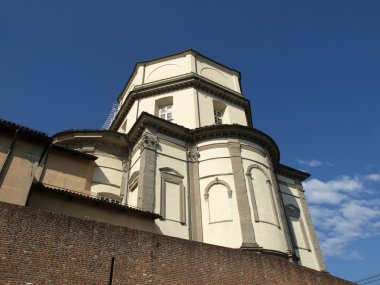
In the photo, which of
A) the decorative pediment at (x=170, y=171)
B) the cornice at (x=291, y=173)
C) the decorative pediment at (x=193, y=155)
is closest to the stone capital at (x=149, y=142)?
the decorative pediment at (x=170, y=171)

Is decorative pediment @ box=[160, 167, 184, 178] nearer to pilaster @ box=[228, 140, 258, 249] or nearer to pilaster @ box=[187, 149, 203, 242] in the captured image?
pilaster @ box=[187, 149, 203, 242]

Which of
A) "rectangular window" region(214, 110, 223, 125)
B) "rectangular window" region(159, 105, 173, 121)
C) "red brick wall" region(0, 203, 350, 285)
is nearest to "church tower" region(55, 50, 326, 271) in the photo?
"rectangular window" region(214, 110, 223, 125)

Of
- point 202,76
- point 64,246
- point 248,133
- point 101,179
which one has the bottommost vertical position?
point 64,246

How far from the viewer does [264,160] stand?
2358cm

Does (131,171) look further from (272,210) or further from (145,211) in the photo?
(272,210)

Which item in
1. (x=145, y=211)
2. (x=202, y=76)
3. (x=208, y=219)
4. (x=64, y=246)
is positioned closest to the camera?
(x=64, y=246)

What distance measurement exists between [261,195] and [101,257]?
41.5 feet

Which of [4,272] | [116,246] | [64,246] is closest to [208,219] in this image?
[116,246]

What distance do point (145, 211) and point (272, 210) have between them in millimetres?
8379

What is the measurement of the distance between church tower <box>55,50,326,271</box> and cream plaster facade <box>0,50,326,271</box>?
0.20 ft

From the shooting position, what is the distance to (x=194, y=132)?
2350 centimetres

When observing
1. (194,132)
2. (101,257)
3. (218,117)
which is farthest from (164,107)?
(101,257)

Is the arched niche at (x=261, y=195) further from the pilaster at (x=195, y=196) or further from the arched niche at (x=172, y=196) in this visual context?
the arched niche at (x=172, y=196)

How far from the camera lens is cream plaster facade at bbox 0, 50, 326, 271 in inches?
A: 765
